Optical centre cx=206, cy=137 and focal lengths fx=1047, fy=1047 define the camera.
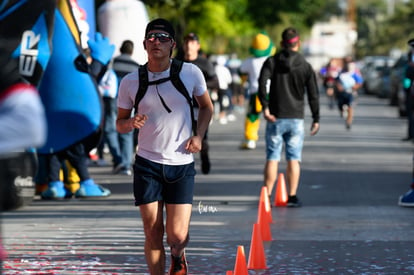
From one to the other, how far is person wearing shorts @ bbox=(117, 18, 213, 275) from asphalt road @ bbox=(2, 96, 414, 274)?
1.49 meters

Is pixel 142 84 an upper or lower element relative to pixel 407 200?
upper

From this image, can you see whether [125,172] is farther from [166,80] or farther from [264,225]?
[166,80]

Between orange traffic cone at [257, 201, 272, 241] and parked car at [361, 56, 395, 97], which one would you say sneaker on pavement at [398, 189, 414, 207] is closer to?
orange traffic cone at [257, 201, 272, 241]

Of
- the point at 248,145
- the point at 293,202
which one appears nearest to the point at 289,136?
the point at 293,202

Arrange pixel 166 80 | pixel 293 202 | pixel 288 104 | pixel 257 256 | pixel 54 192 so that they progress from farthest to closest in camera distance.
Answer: pixel 54 192, pixel 293 202, pixel 288 104, pixel 257 256, pixel 166 80

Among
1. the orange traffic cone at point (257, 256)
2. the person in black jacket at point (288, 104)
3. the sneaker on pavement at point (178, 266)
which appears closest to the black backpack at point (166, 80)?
the sneaker on pavement at point (178, 266)

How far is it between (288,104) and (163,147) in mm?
5033

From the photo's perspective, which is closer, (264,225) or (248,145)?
(264,225)

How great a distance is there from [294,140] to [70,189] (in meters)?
3.18

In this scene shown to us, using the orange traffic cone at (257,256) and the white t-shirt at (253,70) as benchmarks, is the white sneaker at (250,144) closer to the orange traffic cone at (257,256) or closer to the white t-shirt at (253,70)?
the white t-shirt at (253,70)

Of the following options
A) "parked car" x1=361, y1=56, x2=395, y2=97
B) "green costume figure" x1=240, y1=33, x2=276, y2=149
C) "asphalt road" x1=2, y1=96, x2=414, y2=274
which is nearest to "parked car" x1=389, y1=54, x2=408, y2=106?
"parked car" x1=361, y1=56, x2=395, y2=97

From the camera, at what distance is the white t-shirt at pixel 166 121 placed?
6.80 meters

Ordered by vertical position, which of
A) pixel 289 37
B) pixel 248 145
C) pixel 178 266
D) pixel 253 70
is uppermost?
pixel 289 37

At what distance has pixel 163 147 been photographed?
6801 mm
